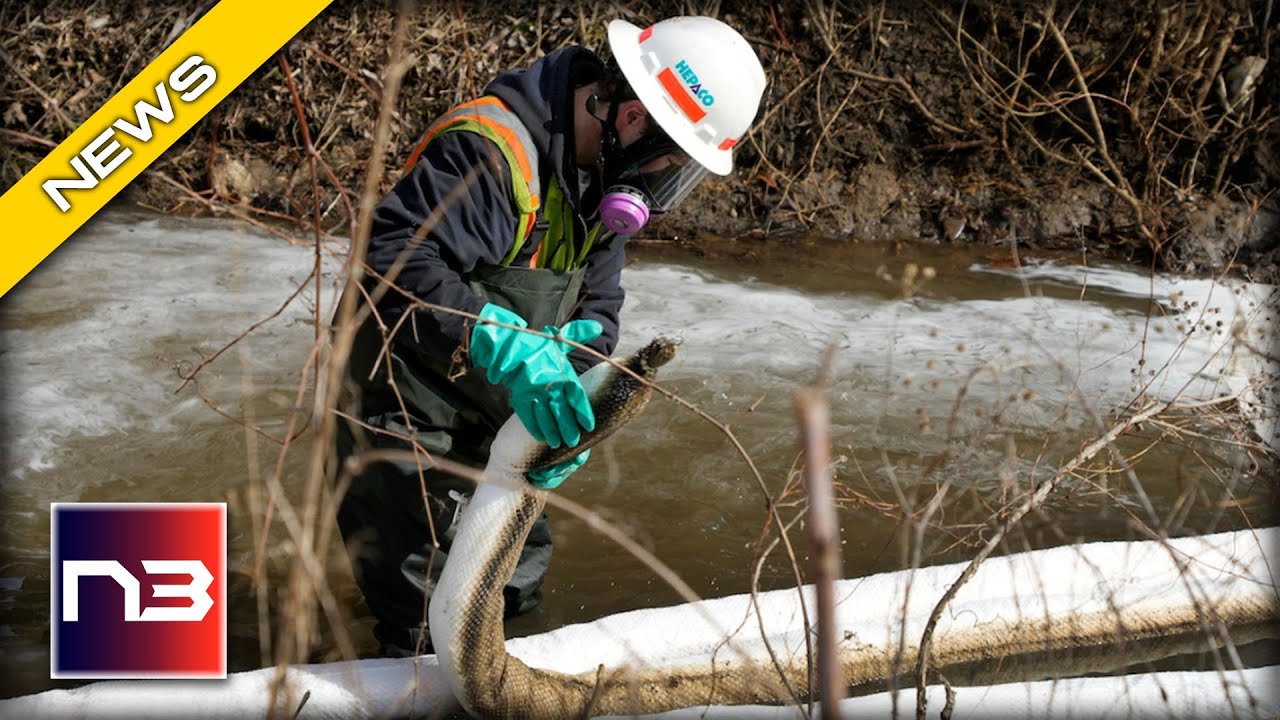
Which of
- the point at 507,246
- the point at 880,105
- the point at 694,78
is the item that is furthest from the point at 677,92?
the point at 880,105

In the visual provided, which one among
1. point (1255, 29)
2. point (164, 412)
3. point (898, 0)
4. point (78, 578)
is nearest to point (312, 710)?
point (78, 578)

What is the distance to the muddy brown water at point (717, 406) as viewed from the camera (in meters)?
3.68

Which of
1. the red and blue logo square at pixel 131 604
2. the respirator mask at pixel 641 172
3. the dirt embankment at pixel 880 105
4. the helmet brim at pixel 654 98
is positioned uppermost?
the dirt embankment at pixel 880 105

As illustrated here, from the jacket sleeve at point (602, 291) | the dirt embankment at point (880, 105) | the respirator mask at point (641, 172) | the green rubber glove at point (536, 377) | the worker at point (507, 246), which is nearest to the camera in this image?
the green rubber glove at point (536, 377)

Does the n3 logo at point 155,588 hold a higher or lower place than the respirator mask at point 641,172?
lower

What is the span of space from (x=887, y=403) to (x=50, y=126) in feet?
18.4

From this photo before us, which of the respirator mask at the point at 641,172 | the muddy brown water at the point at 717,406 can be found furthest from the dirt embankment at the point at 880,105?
the respirator mask at the point at 641,172

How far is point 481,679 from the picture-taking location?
2.66 meters

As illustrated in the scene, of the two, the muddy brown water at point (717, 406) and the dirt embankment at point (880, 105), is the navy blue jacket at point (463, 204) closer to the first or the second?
the muddy brown water at point (717, 406)

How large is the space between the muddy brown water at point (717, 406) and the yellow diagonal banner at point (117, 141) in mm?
526

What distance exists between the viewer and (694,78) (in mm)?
2848

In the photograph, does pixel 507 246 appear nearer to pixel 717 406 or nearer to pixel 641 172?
pixel 641 172

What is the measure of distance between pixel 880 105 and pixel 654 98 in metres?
5.26

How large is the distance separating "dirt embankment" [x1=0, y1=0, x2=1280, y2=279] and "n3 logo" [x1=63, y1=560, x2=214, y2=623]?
15.1 ft
